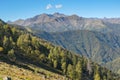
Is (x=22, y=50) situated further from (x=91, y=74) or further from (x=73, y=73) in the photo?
(x=91, y=74)

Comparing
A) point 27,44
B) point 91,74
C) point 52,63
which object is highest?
point 27,44

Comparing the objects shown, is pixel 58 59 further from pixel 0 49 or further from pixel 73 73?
pixel 0 49

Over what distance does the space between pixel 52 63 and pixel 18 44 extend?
21.7 meters

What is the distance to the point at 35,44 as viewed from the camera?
167 m

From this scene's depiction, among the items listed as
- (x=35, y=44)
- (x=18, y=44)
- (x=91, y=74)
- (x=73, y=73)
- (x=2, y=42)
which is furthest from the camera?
(x=91, y=74)

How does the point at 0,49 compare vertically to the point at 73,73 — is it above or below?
above

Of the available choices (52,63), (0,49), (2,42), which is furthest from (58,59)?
(0,49)

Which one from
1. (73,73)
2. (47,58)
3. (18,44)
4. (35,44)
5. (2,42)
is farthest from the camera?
(35,44)

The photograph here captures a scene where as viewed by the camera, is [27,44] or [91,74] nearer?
[27,44]

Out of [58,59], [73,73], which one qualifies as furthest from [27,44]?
[73,73]

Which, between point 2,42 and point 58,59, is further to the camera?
point 58,59

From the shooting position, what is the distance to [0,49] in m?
101

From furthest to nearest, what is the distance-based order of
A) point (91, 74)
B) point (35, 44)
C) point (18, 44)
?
point (91, 74) < point (35, 44) < point (18, 44)

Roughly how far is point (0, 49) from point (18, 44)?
140ft
